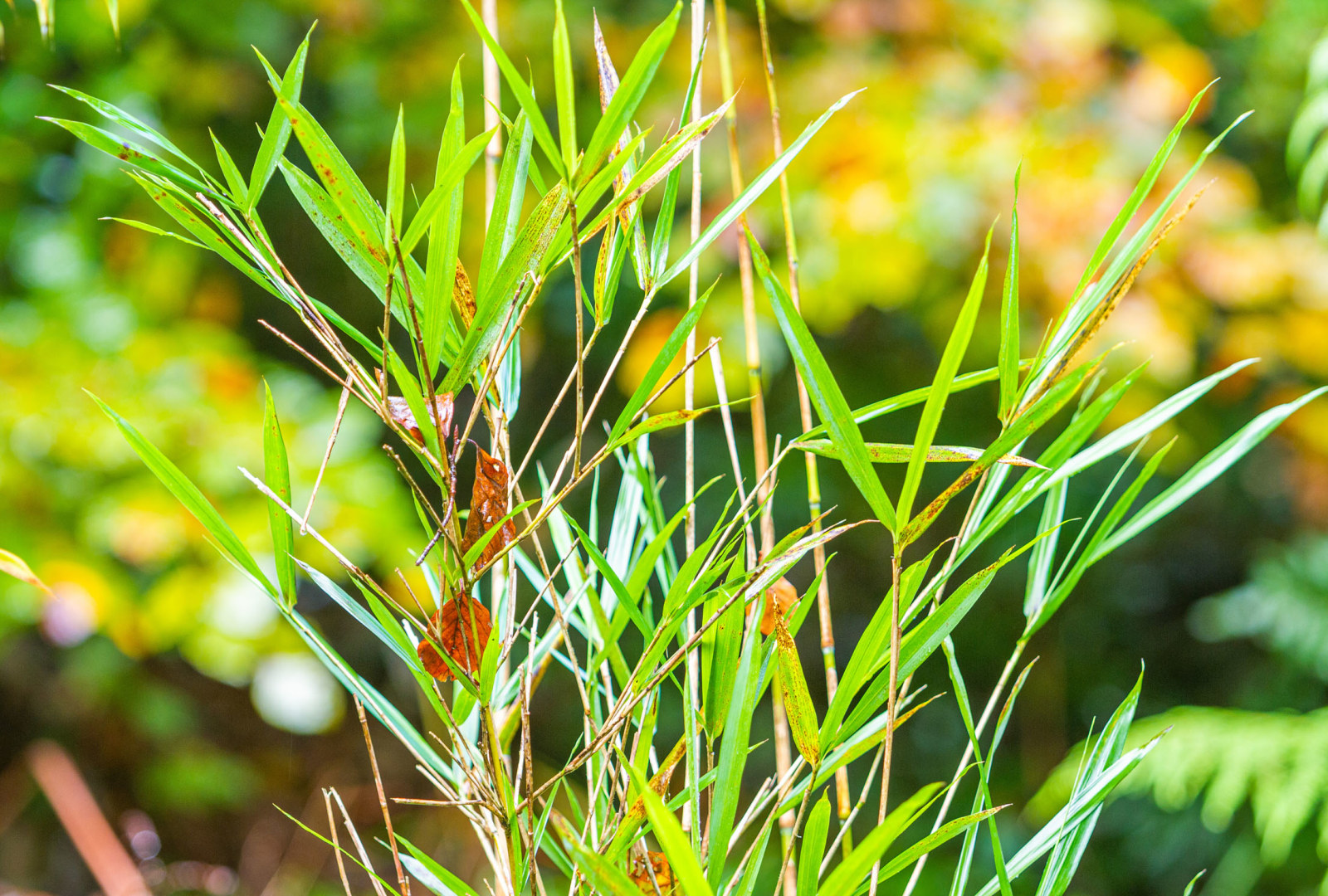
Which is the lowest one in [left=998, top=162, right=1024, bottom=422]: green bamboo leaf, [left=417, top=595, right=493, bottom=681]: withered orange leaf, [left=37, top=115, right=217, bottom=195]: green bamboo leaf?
[left=417, top=595, right=493, bottom=681]: withered orange leaf

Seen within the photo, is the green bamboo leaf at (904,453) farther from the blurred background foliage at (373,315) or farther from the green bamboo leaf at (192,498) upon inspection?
the blurred background foliage at (373,315)

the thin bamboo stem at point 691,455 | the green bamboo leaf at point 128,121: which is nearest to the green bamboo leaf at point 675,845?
the thin bamboo stem at point 691,455

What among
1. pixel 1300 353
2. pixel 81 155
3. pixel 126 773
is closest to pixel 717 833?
pixel 81 155

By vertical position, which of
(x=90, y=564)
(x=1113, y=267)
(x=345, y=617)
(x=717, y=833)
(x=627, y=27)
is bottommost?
(x=345, y=617)

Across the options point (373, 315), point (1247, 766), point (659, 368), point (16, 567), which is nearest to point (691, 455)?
point (659, 368)

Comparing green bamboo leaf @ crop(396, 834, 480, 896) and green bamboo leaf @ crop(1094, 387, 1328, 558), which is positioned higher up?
green bamboo leaf @ crop(1094, 387, 1328, 558)

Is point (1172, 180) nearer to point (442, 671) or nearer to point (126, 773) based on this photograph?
point (442, 671)

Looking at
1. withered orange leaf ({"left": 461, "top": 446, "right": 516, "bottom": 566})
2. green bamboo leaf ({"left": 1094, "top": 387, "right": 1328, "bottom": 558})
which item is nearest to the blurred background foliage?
green bamboo leaf ({"left": 1094, "top": 387, "right": 1328, "bottom": 558})

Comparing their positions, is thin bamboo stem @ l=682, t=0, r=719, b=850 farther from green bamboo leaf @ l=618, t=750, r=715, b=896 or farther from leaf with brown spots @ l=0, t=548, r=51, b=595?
leaf with brown spots @ l=0, t=548, r=51, b=595
